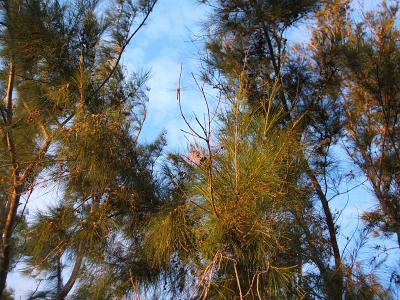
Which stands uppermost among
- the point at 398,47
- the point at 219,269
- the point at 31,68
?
the point at 398,47

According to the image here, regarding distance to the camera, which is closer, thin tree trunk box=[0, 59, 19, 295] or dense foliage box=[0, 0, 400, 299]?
dense foliage box=[0, 0, 400, 299]

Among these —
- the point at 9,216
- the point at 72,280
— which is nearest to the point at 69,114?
the point at 9,216

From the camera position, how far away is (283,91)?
3498 mm

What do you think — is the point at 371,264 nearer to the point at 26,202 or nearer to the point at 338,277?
the point at 338,277

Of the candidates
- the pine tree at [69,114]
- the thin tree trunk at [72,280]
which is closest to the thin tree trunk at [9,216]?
the pine tree at [69,114]

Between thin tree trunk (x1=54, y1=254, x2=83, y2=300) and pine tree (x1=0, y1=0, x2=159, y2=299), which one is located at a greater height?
pine tree (x1=0, y1=0, x2=159, y2=299)

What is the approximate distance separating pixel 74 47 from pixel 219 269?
1.73 metres

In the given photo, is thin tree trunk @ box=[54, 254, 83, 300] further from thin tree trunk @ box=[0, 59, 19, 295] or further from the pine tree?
thin tree trunk @ box=[0, 59, 19, 295]

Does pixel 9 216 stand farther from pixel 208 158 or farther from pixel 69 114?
pixel 208 158

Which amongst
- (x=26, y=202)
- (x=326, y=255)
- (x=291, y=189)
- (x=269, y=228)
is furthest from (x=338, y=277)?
(x=26, y=202)

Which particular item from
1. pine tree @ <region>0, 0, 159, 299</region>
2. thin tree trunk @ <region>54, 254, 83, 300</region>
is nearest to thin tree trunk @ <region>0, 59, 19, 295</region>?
pine tree @ <region>0, 0, 159, 299</region>

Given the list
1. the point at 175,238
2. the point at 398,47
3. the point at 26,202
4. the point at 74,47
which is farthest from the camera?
the point at 398,47

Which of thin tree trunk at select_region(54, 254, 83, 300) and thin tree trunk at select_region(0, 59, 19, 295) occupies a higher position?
thin tree trunk at select_region(0, 59, 19, 295)

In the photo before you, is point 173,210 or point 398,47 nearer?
point 173,210
